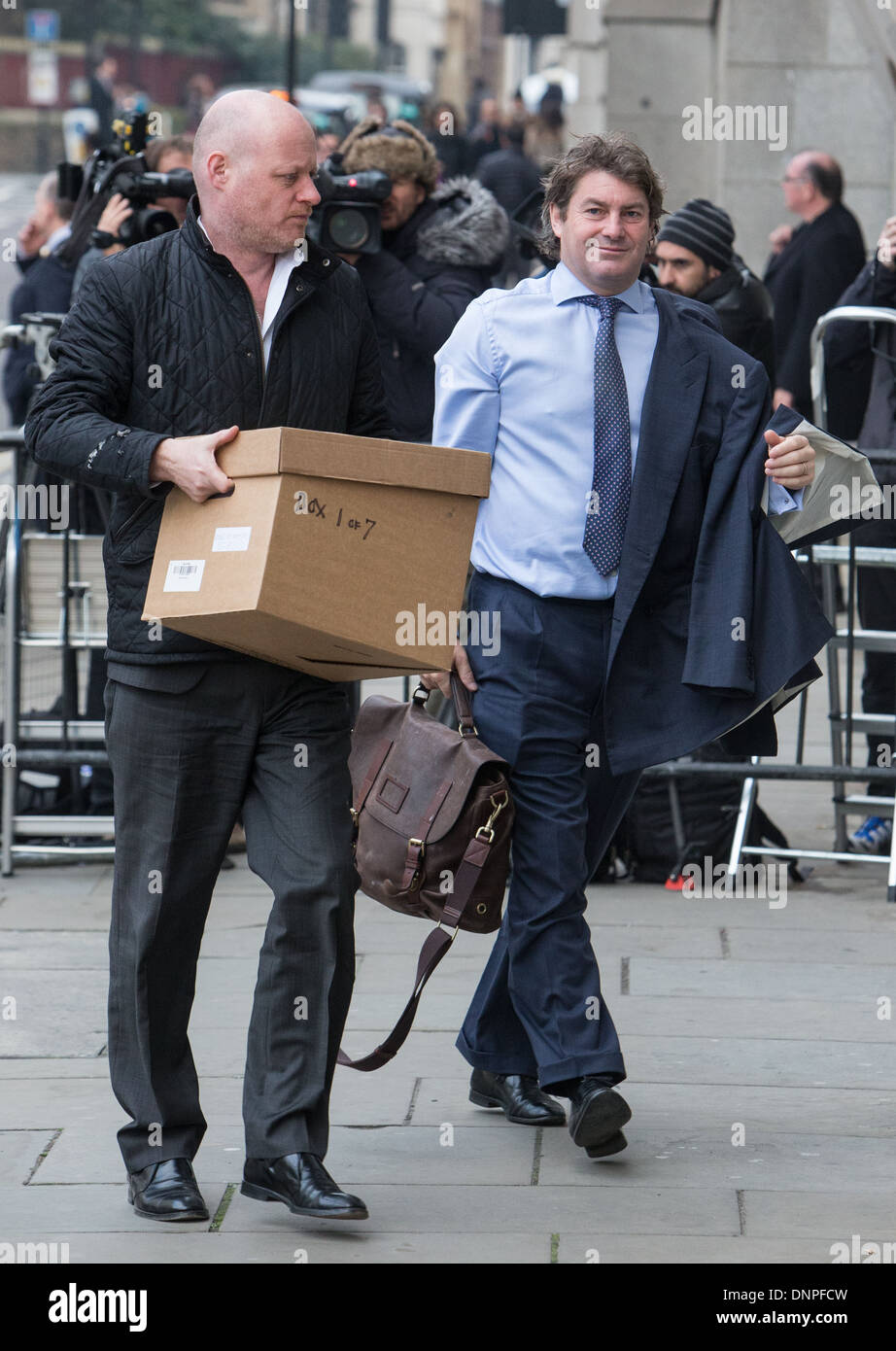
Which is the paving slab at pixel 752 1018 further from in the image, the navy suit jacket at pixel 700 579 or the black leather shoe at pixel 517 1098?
the navy suit jacket at pixel 700 579

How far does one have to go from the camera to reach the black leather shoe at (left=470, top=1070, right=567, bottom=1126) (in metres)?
4.52

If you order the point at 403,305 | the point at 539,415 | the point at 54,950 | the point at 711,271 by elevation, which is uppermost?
the point at 711,271

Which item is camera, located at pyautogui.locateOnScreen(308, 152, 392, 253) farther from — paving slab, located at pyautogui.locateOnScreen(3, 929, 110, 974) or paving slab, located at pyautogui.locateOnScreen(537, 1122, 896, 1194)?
paving slab, located at pyautogui.locateOnScreen(537, 1122, 896, 1194)

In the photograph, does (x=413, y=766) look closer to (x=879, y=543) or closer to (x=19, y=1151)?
(x=19, y=1151)

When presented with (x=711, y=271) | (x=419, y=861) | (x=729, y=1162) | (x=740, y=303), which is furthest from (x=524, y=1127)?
(x=711, y=271)

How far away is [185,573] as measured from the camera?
12.1 feet

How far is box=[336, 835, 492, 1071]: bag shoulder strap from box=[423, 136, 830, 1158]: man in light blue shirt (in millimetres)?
149

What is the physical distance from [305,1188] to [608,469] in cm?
153

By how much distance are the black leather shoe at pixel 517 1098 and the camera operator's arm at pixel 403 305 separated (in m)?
3.16

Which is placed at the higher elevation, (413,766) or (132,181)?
(132,181)

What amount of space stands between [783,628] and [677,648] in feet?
0.73

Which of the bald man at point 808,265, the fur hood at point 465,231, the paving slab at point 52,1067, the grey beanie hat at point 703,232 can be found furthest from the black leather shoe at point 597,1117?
the bald man at point 808,265

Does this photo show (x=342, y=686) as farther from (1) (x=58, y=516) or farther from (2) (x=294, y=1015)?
(1) (x=58, y=516)

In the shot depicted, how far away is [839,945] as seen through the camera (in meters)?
5.99
